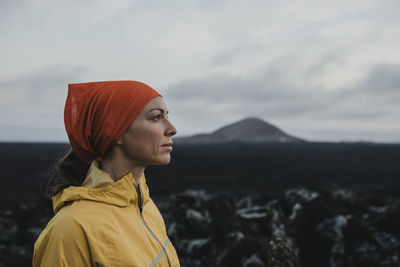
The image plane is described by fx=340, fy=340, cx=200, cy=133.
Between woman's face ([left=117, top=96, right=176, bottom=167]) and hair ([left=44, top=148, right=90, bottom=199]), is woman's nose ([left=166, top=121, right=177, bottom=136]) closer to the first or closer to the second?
woman's face ([left=117, top=96, right=176, bottom=167])

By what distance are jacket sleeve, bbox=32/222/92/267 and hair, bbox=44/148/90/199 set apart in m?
0.39

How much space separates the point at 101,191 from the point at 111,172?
0.17 metres

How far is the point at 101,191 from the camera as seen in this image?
1740 mm

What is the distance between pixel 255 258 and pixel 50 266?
507 cm

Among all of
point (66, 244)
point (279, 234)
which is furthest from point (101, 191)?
point (279, 234)

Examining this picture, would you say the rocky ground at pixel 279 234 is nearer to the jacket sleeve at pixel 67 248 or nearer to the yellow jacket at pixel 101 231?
the yellow jacket at pixel 101 231

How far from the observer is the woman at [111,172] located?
1593 mm

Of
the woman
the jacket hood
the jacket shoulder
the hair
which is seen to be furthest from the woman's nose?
the jacket shoulder

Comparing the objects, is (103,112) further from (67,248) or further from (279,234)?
(279,234)

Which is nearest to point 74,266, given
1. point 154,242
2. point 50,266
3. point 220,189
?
point 50,266

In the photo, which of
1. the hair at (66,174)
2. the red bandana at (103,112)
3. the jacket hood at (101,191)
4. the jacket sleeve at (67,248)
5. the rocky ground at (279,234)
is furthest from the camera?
the rocky ground at (279,234)

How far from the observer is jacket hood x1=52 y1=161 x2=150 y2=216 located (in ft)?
5.56

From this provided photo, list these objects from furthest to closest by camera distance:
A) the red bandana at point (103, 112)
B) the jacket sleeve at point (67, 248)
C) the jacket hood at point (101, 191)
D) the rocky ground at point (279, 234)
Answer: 1. the rocky ground at point (279, 234)
2. the red bandana at point (103, 112)
3. the jacket hood at point (101, 191)
4. the jacket sleeve at point (67, 248)

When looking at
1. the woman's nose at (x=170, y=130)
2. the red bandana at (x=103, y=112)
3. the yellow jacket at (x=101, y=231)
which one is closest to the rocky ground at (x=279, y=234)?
the yellow jacket at (x=101, y=231)
